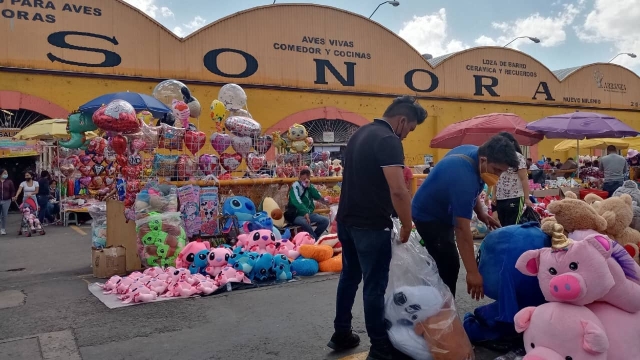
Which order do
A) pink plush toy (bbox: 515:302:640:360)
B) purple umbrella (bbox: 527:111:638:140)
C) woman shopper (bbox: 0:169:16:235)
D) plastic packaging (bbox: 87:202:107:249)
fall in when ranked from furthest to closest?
woman shopper (bbox: 0:169:16:235)
purple umbrella (bbox: 527:111:638:140)
plastic packaging (bbox: 87:202:107:249)
pink plush toy (bbox: 515:302:640:360)

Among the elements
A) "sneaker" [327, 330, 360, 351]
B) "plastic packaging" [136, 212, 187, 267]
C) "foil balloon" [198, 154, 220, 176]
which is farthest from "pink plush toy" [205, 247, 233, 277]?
"sneaker" [327, 330, 360, 351]

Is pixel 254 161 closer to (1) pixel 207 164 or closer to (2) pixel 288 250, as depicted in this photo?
(1) pixel 207 164

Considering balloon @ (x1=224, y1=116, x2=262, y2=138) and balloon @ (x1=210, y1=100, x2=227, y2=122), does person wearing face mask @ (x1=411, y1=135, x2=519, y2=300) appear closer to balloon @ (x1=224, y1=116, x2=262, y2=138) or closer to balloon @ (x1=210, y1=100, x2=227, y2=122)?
balloon @ (x1=224, y1=116, x2=262, y2=138)

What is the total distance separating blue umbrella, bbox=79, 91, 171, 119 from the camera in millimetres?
8742

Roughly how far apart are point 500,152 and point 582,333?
4.14ft

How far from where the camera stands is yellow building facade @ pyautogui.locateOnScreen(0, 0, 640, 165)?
595 inches

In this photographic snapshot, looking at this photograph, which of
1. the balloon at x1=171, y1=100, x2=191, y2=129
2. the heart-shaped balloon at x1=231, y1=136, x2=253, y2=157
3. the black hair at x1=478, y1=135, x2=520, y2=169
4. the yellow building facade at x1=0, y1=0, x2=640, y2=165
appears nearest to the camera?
the black hair at x1=478, y1=135, x2=520, y2=169

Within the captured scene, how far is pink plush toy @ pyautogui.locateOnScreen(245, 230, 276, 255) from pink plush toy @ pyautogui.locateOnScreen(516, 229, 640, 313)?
4.21 meters

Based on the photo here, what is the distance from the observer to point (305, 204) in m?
8.60

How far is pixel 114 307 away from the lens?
5371mm

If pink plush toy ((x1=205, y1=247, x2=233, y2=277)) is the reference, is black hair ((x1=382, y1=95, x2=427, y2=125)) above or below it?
above

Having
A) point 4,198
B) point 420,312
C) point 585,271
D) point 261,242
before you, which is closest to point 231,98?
point 261,242

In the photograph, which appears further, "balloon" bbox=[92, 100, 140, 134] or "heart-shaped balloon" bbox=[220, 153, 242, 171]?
"heart-shaped balloon" bbox=[220, 153, 242, 171]

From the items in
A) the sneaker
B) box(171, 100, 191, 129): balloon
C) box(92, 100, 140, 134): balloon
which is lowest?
the sneaker
